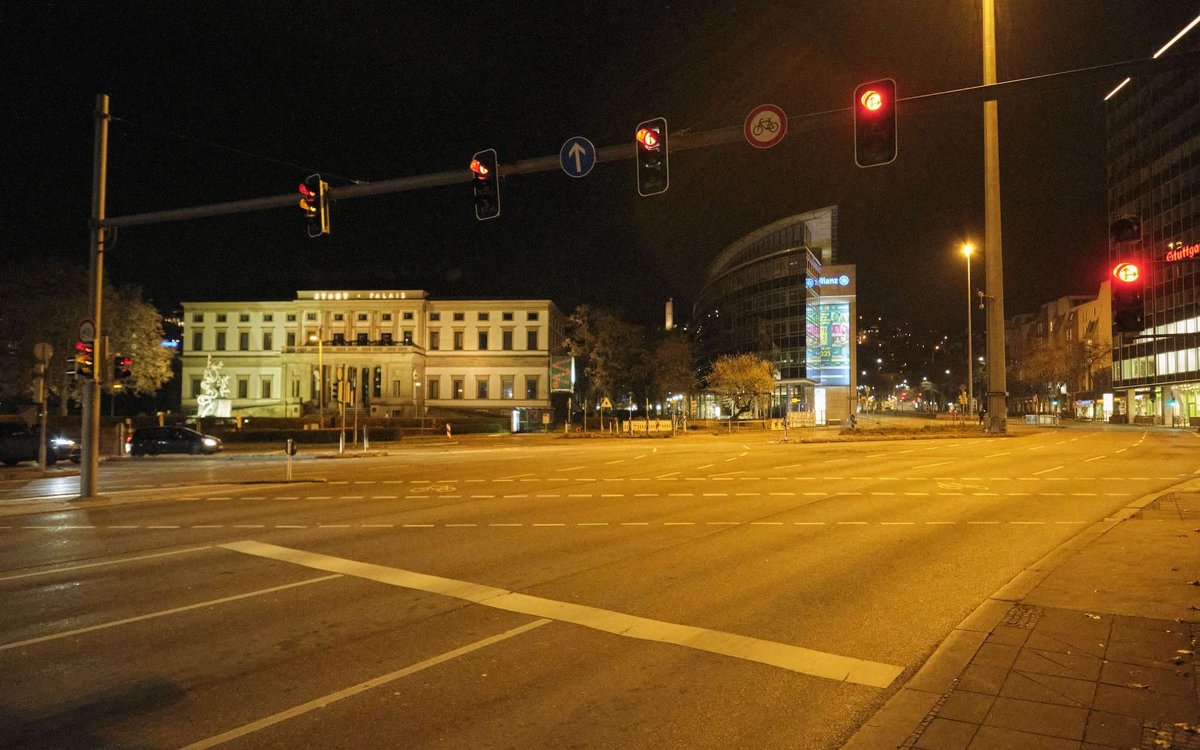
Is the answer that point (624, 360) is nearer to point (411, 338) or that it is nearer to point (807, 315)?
point (807, 315)

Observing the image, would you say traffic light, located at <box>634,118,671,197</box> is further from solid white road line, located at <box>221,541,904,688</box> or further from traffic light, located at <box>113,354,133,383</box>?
traffic light, located at <box>113,354,133,383</box>

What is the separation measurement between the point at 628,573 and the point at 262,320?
90.3m

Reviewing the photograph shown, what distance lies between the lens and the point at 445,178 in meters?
14.0

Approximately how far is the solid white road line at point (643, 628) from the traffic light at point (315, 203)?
759 centimetres

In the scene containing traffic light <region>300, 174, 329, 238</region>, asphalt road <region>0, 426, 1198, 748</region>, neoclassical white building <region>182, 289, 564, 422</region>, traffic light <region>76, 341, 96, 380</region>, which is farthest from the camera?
neoclassical white building <region>182, 289, 564, 422</region>

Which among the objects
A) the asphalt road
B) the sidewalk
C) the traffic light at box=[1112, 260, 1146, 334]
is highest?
the traffic light at box=[1112, 260, 1146, 334]

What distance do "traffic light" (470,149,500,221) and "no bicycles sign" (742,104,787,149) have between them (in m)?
4.80

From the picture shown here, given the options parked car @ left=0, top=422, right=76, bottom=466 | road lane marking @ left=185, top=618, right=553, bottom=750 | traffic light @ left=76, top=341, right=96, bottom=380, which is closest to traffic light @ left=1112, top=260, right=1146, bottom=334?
road lane marking @ left=185, top=618, right=553, bottom=750

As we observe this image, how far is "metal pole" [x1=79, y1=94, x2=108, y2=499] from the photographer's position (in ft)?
57.0

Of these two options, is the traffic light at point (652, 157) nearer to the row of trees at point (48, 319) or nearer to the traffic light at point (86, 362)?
the traffic light at point (86, 362)

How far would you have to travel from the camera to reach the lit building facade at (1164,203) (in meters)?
64.5

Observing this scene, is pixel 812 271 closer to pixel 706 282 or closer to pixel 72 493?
pixel 706 282

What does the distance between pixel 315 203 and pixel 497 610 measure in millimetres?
10440

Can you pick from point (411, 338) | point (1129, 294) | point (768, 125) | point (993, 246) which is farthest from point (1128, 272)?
point (411, 338)
